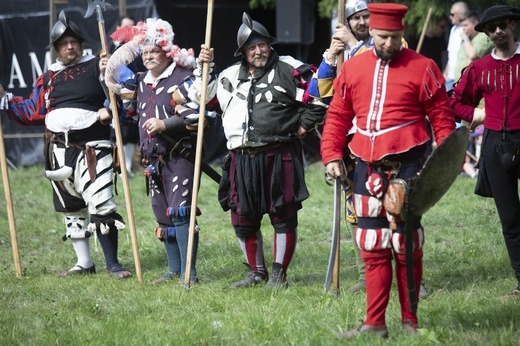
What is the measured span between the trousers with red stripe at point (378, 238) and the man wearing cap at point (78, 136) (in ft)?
11.0

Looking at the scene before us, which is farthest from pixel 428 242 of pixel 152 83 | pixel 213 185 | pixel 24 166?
pixel 24 166

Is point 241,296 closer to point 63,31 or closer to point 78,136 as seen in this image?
point 78,136

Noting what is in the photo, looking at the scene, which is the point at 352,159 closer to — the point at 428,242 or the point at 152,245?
→ the point at 428,242

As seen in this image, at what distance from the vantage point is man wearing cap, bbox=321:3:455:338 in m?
5.79

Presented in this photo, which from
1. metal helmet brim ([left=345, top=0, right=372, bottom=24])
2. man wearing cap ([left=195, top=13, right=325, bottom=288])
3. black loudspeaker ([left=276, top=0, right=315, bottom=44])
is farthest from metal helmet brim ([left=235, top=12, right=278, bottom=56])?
black loudspeaker ([left=276, top=0, right=315, bottom=44])

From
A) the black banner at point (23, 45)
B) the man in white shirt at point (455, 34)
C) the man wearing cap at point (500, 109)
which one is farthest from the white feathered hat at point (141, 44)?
the black banner at point (23, 45)

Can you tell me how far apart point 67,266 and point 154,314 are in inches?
106

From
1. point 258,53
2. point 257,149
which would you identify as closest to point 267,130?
point 257,149

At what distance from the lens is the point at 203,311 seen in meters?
6.95

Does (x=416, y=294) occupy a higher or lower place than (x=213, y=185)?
higher

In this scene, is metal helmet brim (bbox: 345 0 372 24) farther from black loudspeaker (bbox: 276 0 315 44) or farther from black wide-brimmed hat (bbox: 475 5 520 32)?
black loudspeaker (bbox: 276 0 315 44)

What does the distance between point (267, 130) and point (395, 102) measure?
1.90m

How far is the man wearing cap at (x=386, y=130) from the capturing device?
5.79 meters

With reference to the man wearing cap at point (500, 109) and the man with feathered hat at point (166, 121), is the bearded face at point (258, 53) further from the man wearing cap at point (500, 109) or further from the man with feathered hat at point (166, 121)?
the man wearing cap at point (500, 109)
